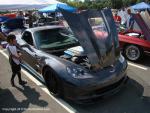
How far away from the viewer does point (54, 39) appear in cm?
608

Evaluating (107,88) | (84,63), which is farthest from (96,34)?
(107,88)

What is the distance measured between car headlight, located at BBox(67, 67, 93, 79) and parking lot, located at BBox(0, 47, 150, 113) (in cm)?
53

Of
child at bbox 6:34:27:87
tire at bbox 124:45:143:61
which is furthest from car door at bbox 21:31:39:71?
tire at bbox 124:45:143:61

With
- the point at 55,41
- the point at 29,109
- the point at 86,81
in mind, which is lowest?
the point at 29,109

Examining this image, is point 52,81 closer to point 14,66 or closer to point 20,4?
point 14,66

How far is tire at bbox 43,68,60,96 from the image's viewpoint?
4820 millimetres

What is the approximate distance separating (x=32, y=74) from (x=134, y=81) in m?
2.73

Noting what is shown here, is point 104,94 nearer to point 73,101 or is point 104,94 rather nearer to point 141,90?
point 73,101

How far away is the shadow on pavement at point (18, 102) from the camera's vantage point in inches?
185

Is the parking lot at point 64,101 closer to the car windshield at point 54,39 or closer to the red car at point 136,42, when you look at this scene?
the car windshield at point 54,39

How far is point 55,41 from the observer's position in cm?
602

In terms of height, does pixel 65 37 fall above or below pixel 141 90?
above

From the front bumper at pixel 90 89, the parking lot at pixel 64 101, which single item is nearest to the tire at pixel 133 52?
the parking lot at pixel 64 101

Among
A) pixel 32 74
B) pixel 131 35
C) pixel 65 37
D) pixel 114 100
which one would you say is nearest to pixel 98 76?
pixel 114 100
